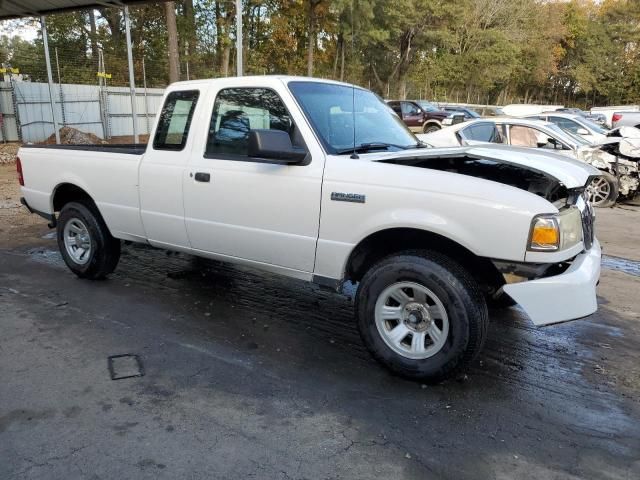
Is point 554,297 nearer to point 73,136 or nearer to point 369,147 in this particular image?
point 369,147

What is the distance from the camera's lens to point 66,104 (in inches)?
752

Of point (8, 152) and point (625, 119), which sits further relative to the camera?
point (625, 119)

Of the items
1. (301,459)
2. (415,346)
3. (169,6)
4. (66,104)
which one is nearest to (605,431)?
(415,346)

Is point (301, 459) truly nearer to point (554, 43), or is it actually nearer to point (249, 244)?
point (249, 244)

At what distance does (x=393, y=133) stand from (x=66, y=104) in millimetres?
18193

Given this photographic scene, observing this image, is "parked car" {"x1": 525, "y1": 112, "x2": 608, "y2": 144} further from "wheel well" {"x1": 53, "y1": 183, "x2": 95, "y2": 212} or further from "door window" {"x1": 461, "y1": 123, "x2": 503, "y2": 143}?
"wheel well" {"x1": 53, "y1": 183, "x2": 95, "y2": 212}

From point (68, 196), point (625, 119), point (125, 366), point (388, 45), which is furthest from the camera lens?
point (388, 45)

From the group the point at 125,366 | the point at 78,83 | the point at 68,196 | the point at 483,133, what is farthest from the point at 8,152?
the point at 125,366

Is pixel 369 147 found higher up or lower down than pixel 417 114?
higher up

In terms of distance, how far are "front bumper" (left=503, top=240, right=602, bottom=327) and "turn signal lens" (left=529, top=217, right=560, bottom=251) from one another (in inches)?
8.1

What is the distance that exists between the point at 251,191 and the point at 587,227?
246 cm

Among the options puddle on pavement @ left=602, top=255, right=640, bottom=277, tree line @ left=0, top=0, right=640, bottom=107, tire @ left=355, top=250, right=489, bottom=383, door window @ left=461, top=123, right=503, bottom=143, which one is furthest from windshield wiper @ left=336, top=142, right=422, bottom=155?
door window @ left=461, top=123, right=503, bottom=143

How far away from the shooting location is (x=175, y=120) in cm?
456

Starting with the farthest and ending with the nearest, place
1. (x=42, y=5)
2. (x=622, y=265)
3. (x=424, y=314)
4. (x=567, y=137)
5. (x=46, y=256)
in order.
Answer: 1. (x=42, y=5)
2. (x=567, y=137)
3. (x=622, y=265)
4. (x=46, y=256)
5. (x=424, y=314)
